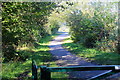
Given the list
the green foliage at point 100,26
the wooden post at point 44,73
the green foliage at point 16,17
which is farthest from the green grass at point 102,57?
the wooden post at point 44,73

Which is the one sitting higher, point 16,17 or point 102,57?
point 16,17

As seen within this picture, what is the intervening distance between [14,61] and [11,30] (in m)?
2.45

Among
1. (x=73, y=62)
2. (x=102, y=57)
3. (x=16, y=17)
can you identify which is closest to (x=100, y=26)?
(x=102, y=57)

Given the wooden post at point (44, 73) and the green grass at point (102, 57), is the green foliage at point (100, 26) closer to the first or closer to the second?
the green grass at point (102, 57)

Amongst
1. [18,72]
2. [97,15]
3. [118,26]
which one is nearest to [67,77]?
[18,72]

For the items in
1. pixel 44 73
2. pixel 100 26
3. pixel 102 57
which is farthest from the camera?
pixel 100 26

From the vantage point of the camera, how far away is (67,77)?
5.36 meters

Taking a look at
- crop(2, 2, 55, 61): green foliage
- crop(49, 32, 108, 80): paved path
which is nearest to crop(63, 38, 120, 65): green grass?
crop(49, 32, 108, 80): paved path

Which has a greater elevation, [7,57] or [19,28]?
[19,28]

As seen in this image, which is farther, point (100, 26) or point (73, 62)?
point (100, 26)

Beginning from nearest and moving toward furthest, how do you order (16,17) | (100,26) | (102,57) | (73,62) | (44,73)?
(44,73)
(16,17)
(73,62)
(102,57)
(100,26)

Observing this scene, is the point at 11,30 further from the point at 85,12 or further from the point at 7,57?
the point at 85,12

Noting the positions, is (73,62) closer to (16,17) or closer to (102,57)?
(102,57)

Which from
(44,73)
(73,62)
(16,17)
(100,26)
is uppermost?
(16,17)
